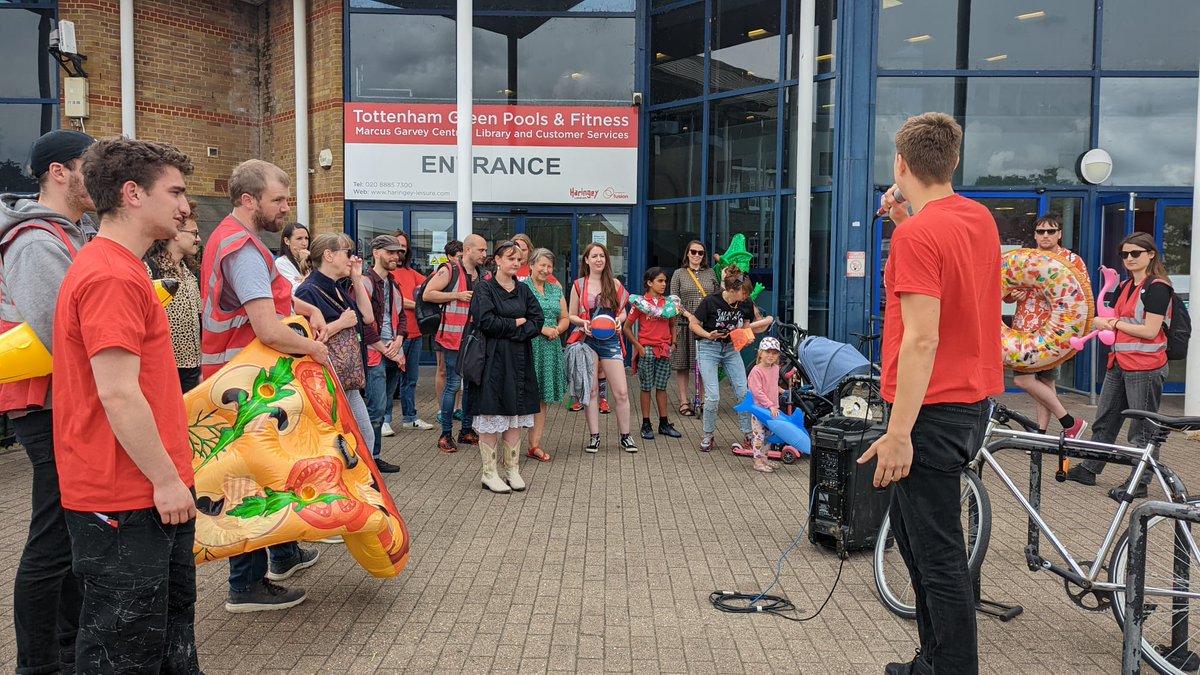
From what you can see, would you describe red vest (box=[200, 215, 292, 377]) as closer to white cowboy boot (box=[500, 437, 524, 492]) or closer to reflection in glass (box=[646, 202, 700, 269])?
white cowboy boot (box=[500, 437, 524, 492])

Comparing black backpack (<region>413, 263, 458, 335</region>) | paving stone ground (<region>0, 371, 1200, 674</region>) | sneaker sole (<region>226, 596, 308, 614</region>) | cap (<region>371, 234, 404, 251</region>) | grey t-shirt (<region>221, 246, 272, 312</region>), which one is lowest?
paving stone ground (<region>0, 371, 1200, 674</region>)

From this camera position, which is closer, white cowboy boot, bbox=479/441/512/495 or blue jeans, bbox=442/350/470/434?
white cowboy boot, bbox=479/441/512/495

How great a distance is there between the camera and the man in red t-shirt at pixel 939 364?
2869 mm

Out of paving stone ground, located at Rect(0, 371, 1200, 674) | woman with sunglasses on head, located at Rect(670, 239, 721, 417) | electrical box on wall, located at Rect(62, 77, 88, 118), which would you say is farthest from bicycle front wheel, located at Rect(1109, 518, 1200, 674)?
electrical box on wall, located at Rect(62, 77, 88, 118)

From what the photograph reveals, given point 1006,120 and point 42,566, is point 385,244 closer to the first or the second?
point 42,566

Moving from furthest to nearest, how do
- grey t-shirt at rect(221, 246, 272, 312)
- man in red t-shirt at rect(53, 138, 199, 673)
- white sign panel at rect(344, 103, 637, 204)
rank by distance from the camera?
white sign panel at rect(344, 103, 637, 204) < grey t-shirt at rect(221, 246, 272, 312) < man in red t-shirt at rect(53, 138, 199, 673)

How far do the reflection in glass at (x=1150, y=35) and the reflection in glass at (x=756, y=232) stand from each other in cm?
483

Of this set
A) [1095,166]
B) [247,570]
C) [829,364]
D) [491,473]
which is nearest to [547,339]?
[491,473]

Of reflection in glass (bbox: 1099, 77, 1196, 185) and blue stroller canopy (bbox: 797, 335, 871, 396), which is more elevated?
reflection in glass (bbox: 1099, 77, 1196, 185)

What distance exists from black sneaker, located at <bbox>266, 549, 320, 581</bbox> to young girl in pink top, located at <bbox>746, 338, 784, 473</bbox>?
4.00 metres

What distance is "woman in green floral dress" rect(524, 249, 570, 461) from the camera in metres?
7.11

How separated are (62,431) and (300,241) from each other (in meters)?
5.10

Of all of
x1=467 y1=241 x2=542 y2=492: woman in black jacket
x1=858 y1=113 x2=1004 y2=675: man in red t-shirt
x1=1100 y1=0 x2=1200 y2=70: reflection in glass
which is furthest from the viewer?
x1=1100 y1=0 x2=1200 y2=70: reflection in glass

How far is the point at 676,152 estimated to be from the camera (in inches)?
523
